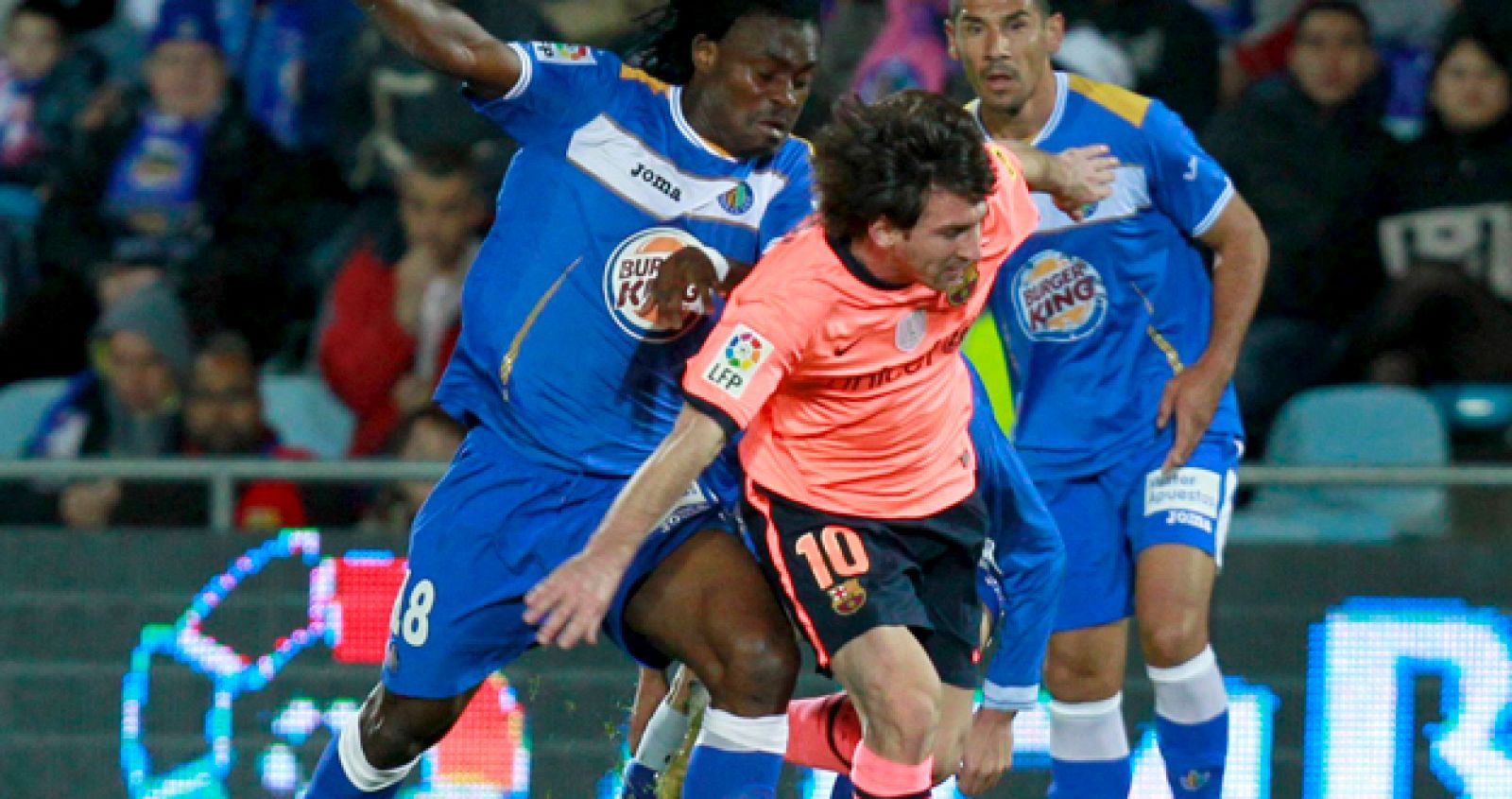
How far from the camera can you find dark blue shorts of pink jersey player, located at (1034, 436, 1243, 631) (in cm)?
523

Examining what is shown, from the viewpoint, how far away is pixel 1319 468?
5973mm

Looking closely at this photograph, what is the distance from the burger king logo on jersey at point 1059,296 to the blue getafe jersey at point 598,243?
897mm

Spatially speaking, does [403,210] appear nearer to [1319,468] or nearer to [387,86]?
[387,86]

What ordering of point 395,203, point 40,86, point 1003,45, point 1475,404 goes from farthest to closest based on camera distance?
point 40,86 < point 395,203 < point 1475,404 < point 1003,45

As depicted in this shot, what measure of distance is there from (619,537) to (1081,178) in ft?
4.39

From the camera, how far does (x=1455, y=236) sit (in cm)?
704

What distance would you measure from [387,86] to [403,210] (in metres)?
0.61

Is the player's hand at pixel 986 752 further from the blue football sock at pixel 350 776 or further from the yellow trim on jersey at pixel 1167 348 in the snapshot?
the blue football sock at pixel 350 776

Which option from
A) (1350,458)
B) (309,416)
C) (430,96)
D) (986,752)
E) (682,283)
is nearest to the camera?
(682,283)

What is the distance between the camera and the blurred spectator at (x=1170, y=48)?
7.34 m

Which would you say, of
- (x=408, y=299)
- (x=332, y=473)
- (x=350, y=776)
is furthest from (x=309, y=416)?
(x=350, y=776)

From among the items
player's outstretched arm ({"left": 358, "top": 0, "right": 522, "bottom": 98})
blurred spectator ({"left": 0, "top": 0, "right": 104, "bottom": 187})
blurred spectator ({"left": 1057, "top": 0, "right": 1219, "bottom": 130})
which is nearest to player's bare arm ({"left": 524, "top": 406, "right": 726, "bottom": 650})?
player's outstretched arm ({"left": 358, "top": 0, "right": 522, "bottom": 98})

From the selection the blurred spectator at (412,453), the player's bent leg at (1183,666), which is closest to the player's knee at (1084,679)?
the player's bent leg at (1183,666)

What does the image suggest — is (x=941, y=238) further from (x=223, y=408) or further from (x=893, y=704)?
(x=223, y=408)
